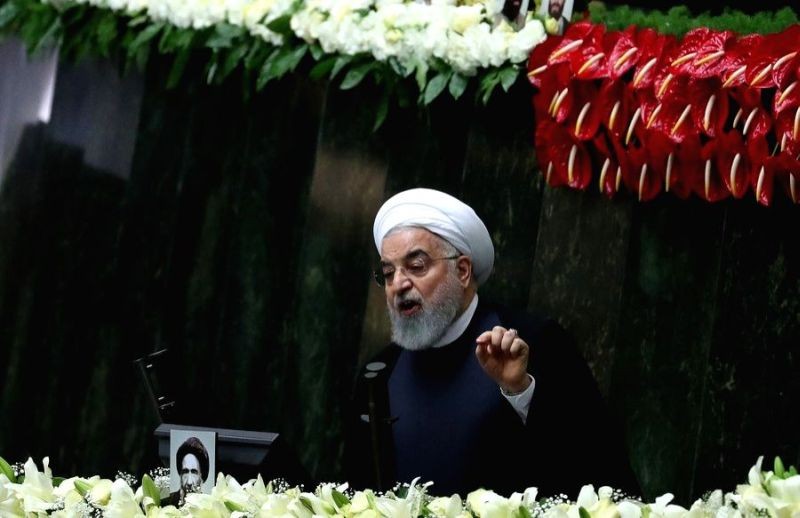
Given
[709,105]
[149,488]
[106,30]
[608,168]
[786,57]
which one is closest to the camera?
[149,488]

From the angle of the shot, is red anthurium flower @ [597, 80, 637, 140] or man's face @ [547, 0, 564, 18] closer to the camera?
red anthurium flower @ [597, 80, 637, 140]

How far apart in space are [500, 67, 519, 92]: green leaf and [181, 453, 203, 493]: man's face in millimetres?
2072

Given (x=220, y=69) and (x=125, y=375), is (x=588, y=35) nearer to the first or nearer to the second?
(x=220, y=69)

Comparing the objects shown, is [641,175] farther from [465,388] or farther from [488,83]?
[465,388]

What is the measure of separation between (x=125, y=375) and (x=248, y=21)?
1.63 m

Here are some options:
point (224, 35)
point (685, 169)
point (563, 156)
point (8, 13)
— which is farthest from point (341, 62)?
point (8, 13)

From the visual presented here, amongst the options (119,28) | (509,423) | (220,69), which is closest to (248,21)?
(220,69)

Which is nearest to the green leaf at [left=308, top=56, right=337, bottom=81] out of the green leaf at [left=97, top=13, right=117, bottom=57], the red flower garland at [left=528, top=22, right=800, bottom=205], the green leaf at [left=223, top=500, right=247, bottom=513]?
the red flower garland at [left=528, top=22, right=800, bottom=205]

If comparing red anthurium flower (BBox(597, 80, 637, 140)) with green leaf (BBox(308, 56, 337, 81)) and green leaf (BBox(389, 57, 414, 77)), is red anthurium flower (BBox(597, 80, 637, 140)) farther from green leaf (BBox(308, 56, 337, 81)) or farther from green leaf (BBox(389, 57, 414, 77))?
green leaf (BBox(308, 56, 337, 81))

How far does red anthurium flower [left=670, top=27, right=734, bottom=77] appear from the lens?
16.2 ft

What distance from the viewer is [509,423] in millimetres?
4648

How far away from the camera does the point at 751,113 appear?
4914 mm

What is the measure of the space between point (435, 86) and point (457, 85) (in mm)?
82

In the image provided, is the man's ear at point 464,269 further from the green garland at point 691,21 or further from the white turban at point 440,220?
the green garland at point 691,21
